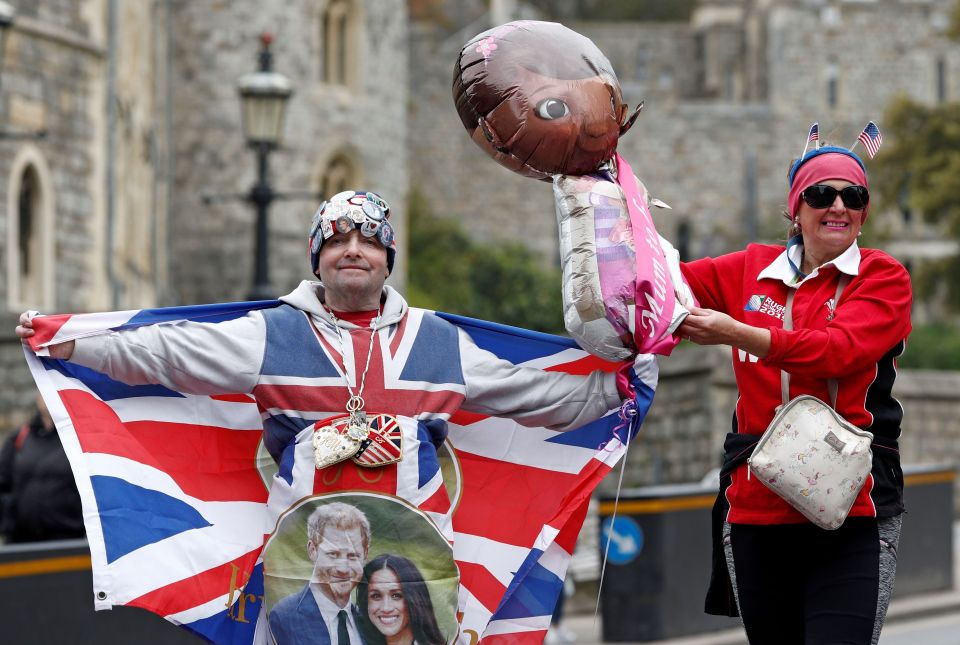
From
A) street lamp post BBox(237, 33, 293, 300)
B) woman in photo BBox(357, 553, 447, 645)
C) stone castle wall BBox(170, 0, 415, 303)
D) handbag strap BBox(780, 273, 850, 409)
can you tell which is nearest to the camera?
handbag strap BBox(780, 273, 850, 409)


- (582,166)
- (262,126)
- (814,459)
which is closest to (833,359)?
(814,459)

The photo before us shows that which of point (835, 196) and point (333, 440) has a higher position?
point (835, 196)

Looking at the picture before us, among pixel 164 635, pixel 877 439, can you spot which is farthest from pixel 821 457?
pixel 164 635

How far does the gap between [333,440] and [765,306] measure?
1.28 meters

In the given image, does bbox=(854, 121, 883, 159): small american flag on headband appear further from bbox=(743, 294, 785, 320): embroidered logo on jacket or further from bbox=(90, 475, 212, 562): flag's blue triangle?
bbox=(90, 475, 212, 562): flag's blue triangle

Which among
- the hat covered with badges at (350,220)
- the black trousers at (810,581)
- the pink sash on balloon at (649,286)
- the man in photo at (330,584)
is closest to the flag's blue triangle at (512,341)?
the hat covered with badges at (350,220)

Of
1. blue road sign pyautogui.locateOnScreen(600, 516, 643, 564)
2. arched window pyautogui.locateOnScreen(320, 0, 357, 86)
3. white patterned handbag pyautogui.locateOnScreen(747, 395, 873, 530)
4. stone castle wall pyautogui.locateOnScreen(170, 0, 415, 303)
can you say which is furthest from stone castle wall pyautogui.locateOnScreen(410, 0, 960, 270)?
white patterned handbag pyautogui.locateOnScreen(747, 395, 873, 530)

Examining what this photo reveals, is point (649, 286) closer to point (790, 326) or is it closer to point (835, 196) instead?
point (790, 326)

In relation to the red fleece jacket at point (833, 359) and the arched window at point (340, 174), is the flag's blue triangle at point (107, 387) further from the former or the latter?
the arched window at point (340, 174)

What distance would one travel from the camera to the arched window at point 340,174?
33.9 meters

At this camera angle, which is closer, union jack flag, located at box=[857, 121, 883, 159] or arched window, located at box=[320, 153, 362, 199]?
union jack flag, located at box=[857, 121, 883, 159]

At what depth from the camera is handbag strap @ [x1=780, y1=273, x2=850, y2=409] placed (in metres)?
5.39

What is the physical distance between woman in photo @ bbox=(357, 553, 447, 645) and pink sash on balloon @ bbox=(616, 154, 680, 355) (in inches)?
36.4

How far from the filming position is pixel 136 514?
5891 millimetres
